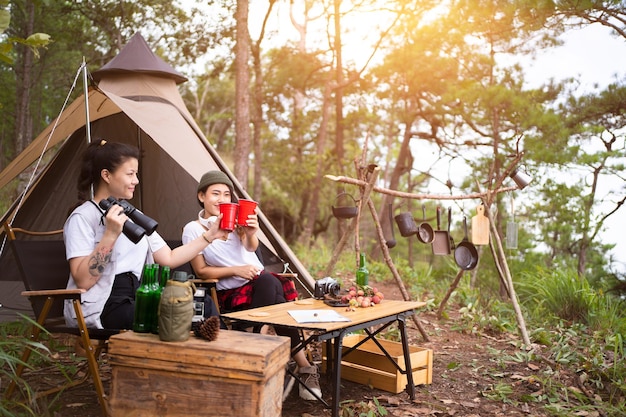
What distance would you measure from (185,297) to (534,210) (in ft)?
33.5

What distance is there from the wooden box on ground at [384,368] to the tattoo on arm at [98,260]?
149cm

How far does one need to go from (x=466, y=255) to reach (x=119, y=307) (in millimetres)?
2970

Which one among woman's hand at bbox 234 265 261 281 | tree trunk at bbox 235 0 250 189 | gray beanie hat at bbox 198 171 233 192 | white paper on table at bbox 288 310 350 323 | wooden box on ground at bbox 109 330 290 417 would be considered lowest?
wooden box on ground at bbox 109 330 290 417

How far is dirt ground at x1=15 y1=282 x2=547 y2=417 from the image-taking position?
2.81m

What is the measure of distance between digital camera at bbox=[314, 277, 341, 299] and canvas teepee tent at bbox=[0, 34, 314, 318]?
1070 mm

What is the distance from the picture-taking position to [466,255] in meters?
4.56

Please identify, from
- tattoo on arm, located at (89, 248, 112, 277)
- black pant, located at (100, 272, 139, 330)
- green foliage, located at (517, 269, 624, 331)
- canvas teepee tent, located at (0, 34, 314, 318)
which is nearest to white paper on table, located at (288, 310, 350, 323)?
black pant, located at (100, 272, 139, 330)

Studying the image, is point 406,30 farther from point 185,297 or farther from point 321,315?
point 185,297

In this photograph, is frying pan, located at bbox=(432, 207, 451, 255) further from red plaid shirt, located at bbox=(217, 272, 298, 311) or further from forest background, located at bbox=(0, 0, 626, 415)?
red plaid shirt, located at bbox=(217, 272, 298, 311)

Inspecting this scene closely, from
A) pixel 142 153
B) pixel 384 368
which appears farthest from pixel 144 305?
pixel 142 153

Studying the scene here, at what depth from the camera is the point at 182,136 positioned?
13.2 ft

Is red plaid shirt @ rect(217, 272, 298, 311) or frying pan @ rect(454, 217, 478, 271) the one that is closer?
red plaid shirt @ rect(217, 272, 298, 311)

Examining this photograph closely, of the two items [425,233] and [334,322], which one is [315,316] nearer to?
[334,322]

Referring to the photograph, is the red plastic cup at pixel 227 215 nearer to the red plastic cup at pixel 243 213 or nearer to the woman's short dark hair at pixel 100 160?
the red plastic cup at pixel 243 213
